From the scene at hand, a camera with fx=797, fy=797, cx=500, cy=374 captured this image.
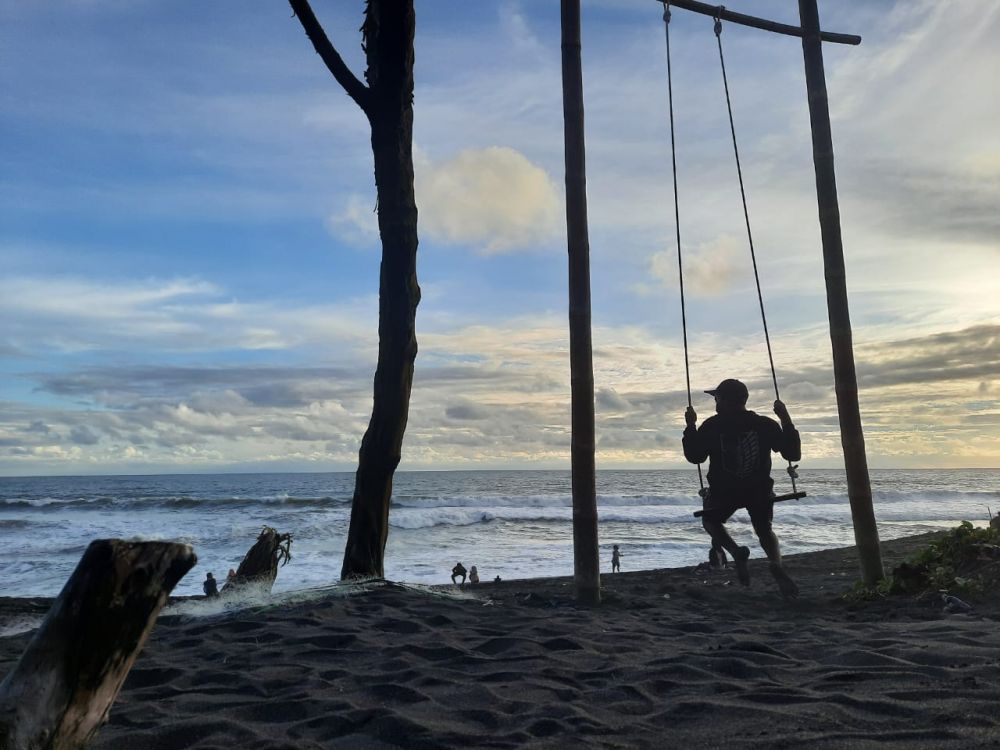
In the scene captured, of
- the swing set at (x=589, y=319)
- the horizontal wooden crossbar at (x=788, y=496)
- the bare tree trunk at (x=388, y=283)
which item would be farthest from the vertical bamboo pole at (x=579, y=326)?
the bare tree trunk at (x=388, y=283)

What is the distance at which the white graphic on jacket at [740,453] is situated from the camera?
716cm

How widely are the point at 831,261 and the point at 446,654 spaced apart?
508cm

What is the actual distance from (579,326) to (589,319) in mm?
122

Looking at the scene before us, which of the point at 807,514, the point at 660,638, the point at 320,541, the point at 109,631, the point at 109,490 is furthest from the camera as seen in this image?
the point at 109,490

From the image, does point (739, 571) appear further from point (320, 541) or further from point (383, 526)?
point (320, 541)

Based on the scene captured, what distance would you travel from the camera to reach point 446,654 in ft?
14.7

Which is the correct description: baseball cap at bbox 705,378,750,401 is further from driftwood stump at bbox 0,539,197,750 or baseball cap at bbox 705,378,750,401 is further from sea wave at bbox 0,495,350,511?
sea wave at bbox 0,495,350,511

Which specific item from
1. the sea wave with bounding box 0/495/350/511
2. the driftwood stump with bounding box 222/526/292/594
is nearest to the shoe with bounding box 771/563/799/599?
the driftwood stump with bounding box 222/526/292/594

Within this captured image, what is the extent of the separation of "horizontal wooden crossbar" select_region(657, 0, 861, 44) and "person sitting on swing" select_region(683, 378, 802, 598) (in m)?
3.52

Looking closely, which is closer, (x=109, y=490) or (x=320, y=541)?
(x=320, y=541)

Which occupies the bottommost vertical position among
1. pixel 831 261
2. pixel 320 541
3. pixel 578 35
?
pixel 320 541

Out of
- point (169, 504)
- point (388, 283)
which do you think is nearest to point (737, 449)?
point (388, 283)

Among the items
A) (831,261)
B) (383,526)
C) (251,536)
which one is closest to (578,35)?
(831,261)

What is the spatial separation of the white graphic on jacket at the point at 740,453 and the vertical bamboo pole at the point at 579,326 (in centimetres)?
128
